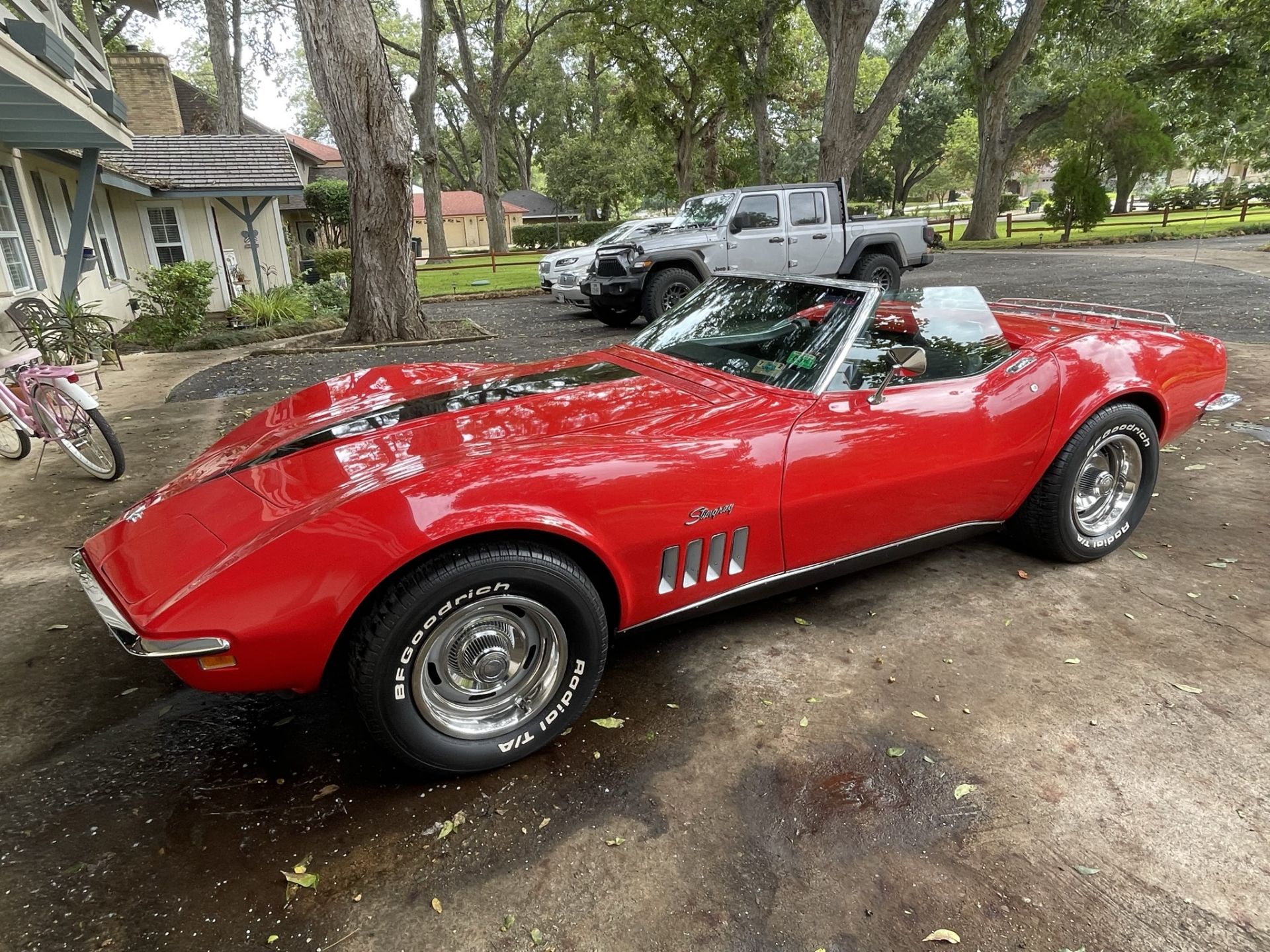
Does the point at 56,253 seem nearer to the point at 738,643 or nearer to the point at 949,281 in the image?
the point at 738,643

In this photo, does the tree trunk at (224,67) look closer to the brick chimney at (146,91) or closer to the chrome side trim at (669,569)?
the brick chimney at (146,91)

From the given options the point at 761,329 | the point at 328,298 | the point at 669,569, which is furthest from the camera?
the point at 328,298

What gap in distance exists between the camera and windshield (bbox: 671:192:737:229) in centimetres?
1120

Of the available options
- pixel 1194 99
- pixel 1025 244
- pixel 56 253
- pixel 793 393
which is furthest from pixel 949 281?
pixel 1194 99

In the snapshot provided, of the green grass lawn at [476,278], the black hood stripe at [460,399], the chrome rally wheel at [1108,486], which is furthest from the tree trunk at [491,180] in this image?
the chrome rally wheel at [1108,486]

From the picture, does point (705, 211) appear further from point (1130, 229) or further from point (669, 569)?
point (1130, 229)

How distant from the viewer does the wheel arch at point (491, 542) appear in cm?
199

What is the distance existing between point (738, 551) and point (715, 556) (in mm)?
92

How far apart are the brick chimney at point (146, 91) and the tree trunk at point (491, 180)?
38.9 ft

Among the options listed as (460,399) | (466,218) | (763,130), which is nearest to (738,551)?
(460,399)

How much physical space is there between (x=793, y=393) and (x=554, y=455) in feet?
3.28

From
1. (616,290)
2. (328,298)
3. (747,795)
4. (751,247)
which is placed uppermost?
(751,247)

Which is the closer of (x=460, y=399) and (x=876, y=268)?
(x=460, y=399)

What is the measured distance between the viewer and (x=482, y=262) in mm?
26656
